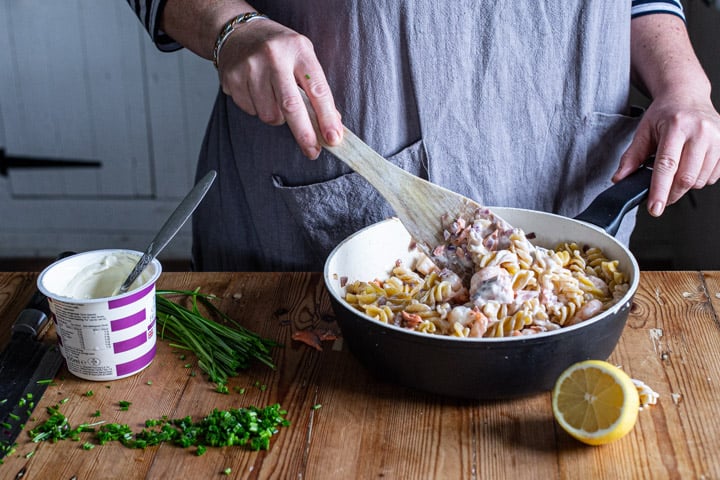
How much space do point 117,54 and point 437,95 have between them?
84.5 inches

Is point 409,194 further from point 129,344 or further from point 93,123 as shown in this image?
point 93,123

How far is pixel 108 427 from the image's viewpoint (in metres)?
1.07

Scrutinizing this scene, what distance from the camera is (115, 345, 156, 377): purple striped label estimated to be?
118 centimetres

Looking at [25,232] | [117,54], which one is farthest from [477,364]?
[25,232]

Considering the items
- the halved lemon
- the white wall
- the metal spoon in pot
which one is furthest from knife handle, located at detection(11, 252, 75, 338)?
the white wall

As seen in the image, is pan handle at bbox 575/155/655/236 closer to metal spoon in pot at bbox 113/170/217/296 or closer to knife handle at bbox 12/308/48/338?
metal spoon in pot at bbox 113/170/217/296

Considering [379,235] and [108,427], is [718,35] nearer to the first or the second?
[379,235]

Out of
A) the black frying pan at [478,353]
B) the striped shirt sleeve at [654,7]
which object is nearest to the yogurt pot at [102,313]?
the black frying pan at [478,353]

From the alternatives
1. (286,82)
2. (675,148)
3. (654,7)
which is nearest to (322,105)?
(286,82)

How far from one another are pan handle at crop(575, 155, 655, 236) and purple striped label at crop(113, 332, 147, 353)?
77cm

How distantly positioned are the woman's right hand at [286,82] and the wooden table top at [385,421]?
343mm

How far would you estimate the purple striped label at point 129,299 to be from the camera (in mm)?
1118

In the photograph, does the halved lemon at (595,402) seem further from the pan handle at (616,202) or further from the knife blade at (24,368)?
the knife blade at (24,368)

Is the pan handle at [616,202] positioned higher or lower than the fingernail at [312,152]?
lower
